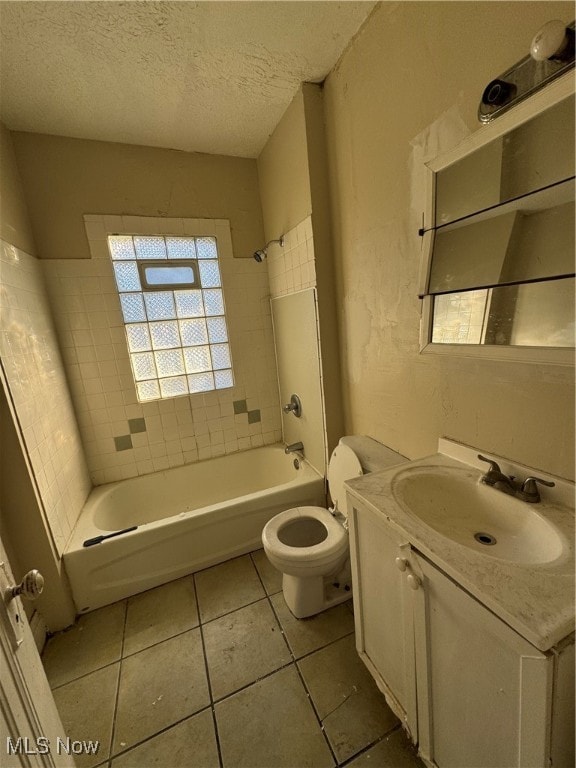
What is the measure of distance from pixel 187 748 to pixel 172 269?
244cm

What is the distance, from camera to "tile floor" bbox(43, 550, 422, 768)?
42.2 inches

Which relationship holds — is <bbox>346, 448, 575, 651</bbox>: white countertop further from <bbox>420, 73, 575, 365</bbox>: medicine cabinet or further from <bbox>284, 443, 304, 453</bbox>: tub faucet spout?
<bbox>284, 443, 304, 453</bbox>: tub faucet spout

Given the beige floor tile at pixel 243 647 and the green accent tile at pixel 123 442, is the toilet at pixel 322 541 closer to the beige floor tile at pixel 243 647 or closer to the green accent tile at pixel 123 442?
the beige floor tile at pixel 243 647

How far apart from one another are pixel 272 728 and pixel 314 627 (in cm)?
41

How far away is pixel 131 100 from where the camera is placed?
63.6 inches

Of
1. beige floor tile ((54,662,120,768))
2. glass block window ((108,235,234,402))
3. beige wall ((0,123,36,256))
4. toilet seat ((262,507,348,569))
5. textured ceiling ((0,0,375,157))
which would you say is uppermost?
textured ceiling ((0,0,375,157))

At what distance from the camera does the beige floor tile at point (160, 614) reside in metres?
1.50

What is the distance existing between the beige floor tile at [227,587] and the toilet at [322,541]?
21 cm

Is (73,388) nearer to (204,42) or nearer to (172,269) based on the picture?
(172,269)

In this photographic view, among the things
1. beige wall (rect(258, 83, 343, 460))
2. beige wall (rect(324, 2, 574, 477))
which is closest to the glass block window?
beige wall (rect(258, 83, 343, 460))

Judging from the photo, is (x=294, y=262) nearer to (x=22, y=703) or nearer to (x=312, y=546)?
(x=312, y=546)

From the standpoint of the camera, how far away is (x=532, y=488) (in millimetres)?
895

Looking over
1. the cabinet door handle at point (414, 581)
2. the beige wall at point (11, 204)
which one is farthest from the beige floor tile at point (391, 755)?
the beige wall at point (11, 204)

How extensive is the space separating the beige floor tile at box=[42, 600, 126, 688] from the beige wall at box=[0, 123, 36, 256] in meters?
1.99
